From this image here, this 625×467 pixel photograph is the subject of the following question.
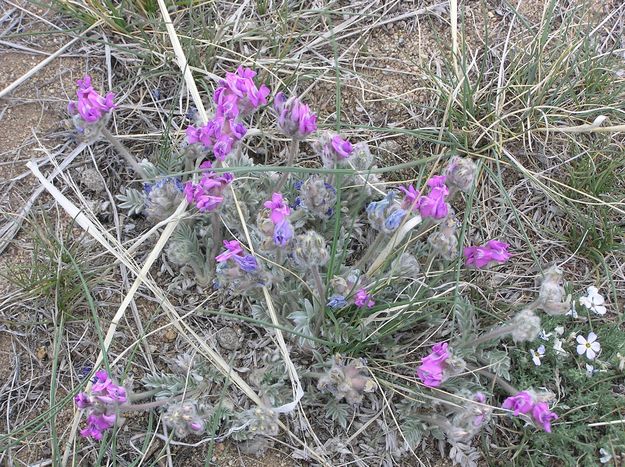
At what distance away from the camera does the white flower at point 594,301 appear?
117 inches

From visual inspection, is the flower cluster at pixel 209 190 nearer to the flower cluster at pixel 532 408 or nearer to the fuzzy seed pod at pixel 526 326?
the fuzzy seed pod at pixel 526 326

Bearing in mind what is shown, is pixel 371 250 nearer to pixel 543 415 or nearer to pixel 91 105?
pixel 543 415

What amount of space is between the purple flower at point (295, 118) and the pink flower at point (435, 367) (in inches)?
37.2

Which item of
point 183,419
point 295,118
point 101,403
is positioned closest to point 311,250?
point 295,118

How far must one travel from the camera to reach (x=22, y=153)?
316 cm

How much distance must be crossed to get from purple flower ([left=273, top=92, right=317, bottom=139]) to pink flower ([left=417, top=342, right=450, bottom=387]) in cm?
95

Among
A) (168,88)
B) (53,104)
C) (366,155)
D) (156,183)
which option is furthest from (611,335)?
(53,104)

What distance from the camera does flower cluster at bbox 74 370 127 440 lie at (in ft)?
7.95

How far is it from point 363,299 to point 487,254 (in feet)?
1.94

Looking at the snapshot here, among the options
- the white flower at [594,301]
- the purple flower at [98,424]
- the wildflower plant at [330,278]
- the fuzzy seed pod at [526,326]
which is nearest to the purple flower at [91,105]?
the wildflower plant at [330,278]

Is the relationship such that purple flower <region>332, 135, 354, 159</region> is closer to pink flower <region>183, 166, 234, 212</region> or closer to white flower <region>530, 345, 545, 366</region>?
pink flower <region>183, 166, 234, 212</region>

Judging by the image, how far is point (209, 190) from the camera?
104 inches

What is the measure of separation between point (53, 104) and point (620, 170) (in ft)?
8.85

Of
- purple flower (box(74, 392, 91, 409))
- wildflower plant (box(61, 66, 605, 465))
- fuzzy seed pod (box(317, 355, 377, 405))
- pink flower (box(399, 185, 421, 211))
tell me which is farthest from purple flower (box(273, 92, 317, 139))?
purple flower (box(74, 392, 91, 409))
